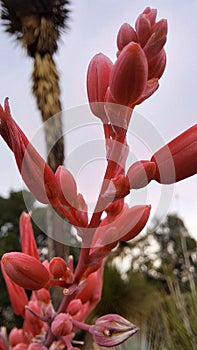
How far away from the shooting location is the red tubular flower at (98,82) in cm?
64

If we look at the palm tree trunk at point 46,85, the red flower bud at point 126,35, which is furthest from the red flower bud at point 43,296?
the palm tree trunk at point 46,85

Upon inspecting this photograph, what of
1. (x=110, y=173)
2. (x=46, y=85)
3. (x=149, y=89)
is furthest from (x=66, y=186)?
(x=46, y=85)

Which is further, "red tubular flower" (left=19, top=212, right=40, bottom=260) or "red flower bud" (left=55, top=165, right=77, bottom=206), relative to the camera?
"red tubular flower" (left=19, top=212, right=40, bottom=260)

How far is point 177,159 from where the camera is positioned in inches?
23.8

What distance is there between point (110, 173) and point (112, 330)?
208 millimetres

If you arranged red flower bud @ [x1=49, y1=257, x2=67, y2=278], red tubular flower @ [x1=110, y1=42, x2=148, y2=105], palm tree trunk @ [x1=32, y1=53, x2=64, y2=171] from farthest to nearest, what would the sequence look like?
palm tree trunk @ [x1=32, y1=53, x2=64, y2=171] → red flower bud @ [x1=49, y1=257, x2=67, y2=278] → red tubular flower @ [x1=110, y1=42, x2=148, y2=105]

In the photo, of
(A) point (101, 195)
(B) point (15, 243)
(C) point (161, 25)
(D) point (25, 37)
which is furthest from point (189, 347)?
(B) point (15, 243)

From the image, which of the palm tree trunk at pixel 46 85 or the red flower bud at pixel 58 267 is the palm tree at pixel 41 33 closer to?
the palm tree trunk at pixel 46 85

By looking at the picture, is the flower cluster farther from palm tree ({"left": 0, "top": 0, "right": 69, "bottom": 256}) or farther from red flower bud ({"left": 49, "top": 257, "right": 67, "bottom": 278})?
palm tree ({"left": 0, "top": 0, "right": 69, "bottom": 256})

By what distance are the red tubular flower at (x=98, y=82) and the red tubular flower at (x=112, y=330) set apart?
0.86 ft

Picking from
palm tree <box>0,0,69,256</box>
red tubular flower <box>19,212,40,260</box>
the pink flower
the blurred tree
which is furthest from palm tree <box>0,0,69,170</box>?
the pink flower

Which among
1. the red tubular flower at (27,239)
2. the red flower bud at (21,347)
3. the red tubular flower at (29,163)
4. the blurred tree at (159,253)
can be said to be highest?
the red tubular flower at (29,163)

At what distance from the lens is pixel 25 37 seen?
6027 mm

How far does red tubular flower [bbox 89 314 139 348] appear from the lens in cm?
64
